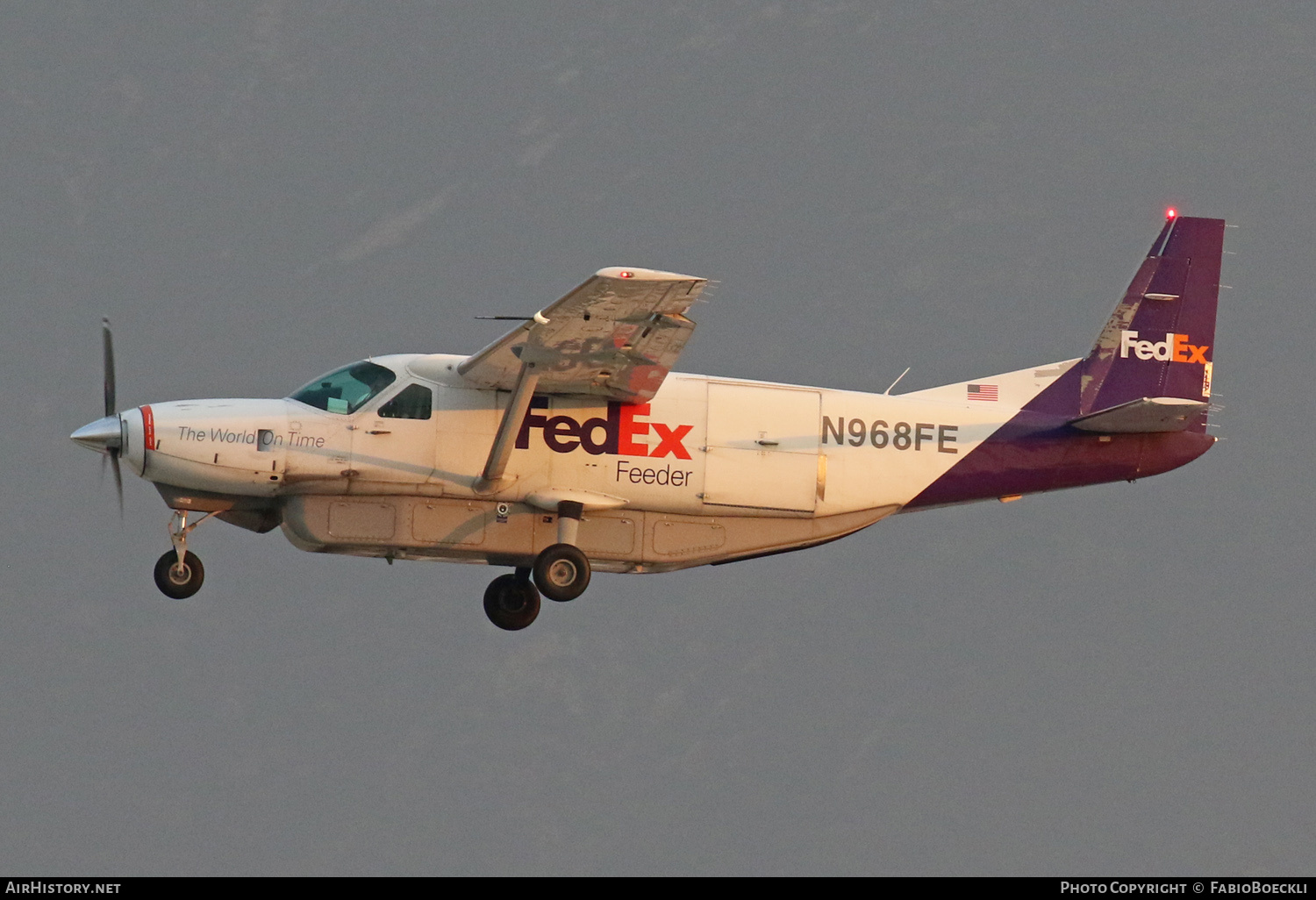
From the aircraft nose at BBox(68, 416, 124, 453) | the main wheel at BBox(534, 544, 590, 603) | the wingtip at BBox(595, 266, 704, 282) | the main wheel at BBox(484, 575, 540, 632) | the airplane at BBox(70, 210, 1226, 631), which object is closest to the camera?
the wingtip at BBox(595, 266, 704, 282)

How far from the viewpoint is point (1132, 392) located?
32656 millimetres

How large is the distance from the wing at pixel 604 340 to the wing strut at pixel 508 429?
7.1 inches

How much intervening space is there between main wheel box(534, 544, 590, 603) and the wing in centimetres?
225

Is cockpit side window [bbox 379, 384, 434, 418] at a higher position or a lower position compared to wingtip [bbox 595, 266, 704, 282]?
lower

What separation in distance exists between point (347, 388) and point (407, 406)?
0.88 meters

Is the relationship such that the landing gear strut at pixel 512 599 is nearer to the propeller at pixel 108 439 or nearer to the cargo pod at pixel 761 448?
the cargo pod at pixel 761 448

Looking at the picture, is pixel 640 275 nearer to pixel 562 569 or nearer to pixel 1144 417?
pixel 562 569

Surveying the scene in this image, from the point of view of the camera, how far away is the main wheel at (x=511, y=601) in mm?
31891

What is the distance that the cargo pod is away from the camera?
101ft

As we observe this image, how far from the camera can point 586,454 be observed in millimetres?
30344

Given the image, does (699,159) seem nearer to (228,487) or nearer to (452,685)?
(452,685)

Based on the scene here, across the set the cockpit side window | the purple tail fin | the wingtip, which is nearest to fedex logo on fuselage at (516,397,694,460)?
the cockpit side window

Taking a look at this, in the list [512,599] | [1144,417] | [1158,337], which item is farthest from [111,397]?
[1158,337]

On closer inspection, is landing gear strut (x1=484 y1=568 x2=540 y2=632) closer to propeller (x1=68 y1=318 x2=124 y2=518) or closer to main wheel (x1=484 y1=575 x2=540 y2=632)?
main wheel (x1=484 y1=575 x2=540 y2=632)
